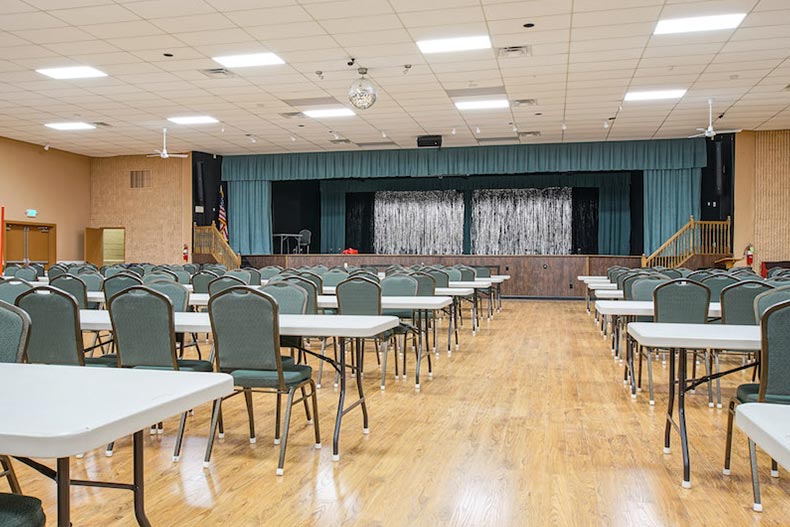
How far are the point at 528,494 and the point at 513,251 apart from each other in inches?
826

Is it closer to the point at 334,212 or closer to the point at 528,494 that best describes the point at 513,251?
the point at 334,212

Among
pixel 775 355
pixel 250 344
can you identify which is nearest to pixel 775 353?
pixel 775 355

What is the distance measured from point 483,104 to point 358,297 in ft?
25.3

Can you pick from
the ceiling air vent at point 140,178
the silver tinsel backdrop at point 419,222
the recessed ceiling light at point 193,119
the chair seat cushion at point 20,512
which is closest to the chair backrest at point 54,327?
the chair seat cushion at point 20,512

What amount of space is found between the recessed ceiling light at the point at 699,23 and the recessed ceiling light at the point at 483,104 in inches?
169

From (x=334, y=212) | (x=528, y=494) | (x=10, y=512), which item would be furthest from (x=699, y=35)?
(x=334, y=212)

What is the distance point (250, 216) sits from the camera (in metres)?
20.1

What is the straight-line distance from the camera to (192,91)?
460 inches

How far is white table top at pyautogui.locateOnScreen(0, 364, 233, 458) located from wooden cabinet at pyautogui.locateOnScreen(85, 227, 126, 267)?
18.3m

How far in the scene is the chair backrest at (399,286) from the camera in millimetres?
7105

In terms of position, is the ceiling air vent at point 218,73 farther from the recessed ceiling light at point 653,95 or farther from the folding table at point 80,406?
the folding table at point 80,406

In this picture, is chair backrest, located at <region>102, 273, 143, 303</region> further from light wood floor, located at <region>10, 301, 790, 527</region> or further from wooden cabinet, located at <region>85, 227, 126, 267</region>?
wooden cabinet, located at <region>85, 227, 126, 267</region>

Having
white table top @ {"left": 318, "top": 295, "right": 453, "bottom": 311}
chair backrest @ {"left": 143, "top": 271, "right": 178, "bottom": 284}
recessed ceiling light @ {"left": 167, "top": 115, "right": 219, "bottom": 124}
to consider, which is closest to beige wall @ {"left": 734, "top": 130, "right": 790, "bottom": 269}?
recessed ceiling light @ {"left": 167, "top": 115, "right": 219, "bottom": 124}

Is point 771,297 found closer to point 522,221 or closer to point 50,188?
point 50,188
